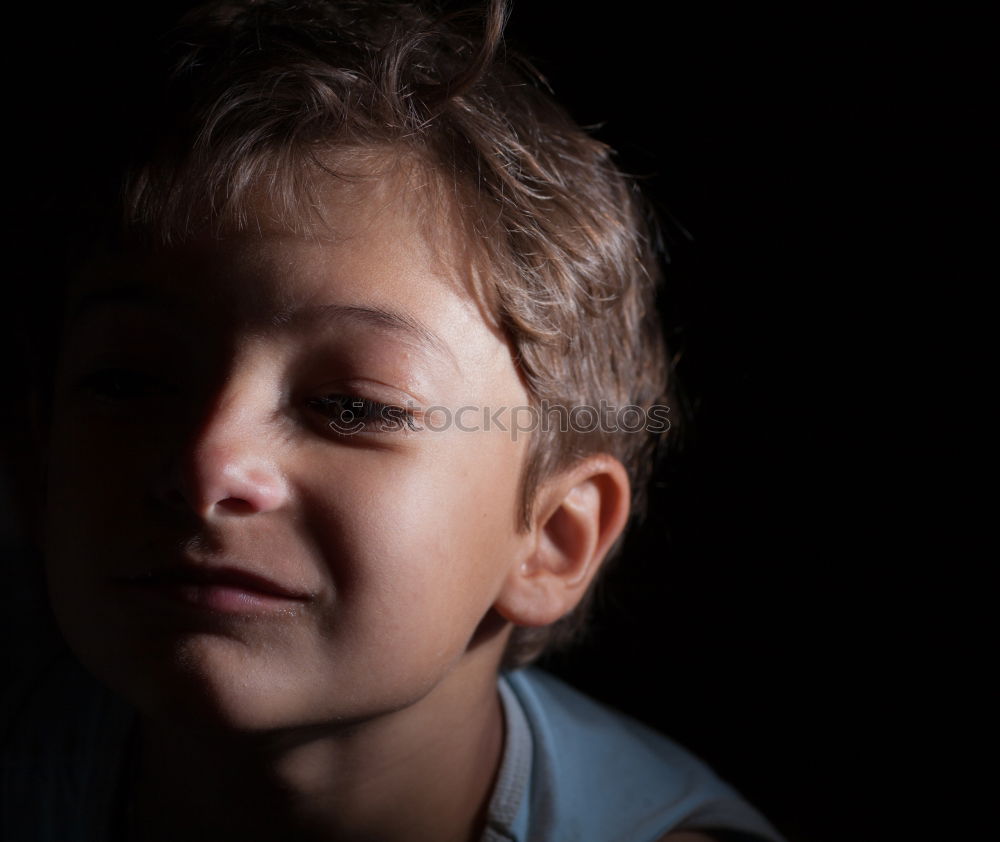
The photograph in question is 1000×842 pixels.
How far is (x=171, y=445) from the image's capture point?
0.83m

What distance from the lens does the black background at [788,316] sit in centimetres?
110

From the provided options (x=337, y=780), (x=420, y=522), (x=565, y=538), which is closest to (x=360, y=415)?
(x=420, y=522)

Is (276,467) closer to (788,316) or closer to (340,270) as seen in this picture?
(340,270)

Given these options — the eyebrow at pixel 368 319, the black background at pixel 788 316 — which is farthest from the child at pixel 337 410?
the black background at pixel 788 316

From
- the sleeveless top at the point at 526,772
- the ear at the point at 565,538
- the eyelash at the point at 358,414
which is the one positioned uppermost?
the eyelash at the point at 358,414

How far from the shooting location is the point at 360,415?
854mm

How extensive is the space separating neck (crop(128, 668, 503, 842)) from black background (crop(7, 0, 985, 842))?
15.8 inches

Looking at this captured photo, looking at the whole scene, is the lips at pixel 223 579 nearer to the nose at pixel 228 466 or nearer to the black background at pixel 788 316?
the nose at pixel 228 466

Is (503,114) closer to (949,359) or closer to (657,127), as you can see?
(657,127)

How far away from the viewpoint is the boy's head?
0.82 meters

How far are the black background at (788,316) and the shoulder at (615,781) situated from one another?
7.5 inches

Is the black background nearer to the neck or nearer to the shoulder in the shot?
the shoulder

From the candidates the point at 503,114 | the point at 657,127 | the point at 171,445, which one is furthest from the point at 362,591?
the point at 657,127

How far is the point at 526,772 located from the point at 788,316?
641 mm
